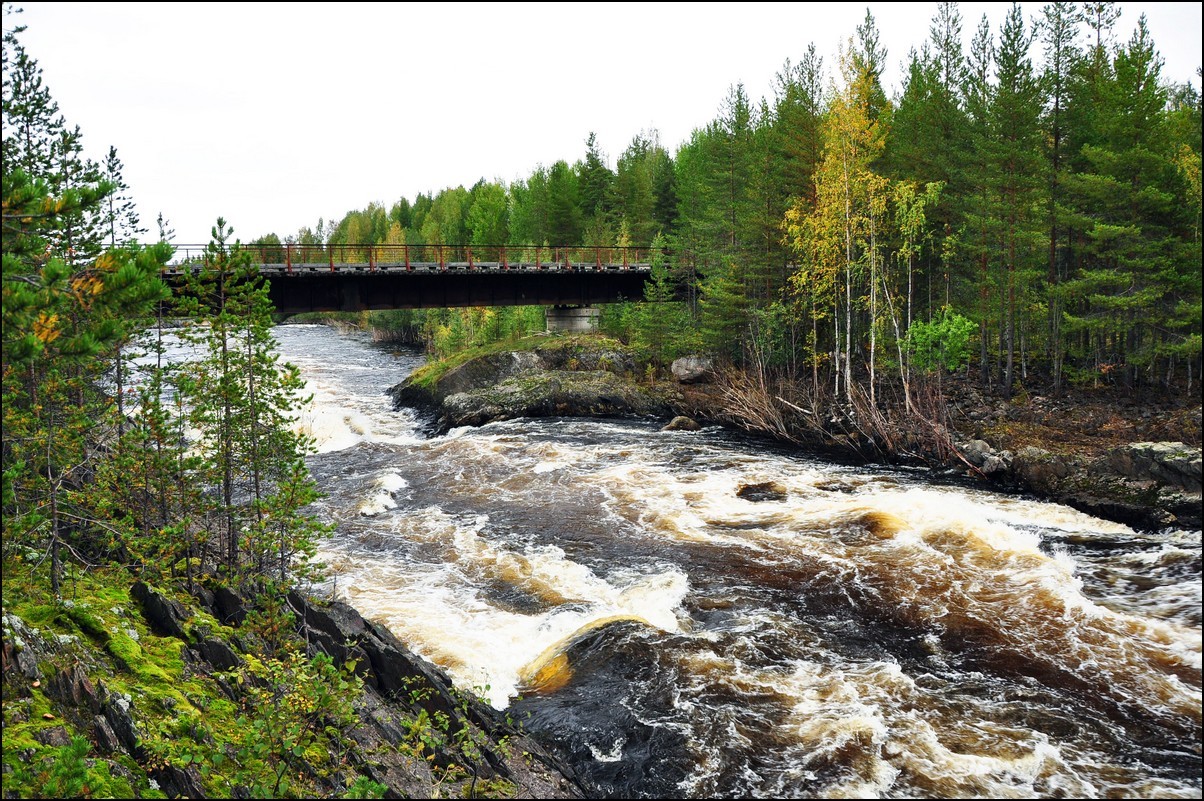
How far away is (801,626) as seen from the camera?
49.0 ft

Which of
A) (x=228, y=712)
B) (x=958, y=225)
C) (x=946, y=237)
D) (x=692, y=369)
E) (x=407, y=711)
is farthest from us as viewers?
A: (x=692, y=369)

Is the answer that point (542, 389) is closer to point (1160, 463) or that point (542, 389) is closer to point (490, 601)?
point (490, 601)

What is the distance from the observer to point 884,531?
64.8ft

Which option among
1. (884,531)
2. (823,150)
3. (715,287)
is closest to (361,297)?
(715,287)

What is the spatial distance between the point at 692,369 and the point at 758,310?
5.76m

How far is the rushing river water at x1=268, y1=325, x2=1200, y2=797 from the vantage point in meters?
10.7

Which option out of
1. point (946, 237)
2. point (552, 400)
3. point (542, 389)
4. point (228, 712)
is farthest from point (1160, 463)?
point (542, 389)

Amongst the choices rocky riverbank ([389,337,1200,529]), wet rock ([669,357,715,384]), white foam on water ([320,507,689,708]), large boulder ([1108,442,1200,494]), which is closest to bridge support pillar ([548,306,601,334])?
rocky riverbank ([389,337,1200,529])

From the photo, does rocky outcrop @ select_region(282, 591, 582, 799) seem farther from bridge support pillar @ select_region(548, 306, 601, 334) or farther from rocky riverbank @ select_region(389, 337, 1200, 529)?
bridge support pillar @ select_region(548, 306, 601, 334)

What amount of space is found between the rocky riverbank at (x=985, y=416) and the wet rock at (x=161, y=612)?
66.1 ft

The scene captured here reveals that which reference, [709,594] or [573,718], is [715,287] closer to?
[709,594]

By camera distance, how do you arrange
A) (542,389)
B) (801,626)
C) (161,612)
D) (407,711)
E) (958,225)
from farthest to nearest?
1. (542,389)
2. (958,225)
3. (801,626)
4. (161,612)
5. (407,711)

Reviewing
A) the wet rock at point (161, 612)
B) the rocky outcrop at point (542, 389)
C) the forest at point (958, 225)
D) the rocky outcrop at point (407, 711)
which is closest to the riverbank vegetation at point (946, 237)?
the forest at point (958, 225)

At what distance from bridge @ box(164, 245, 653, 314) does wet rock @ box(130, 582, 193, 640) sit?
21.7 m
